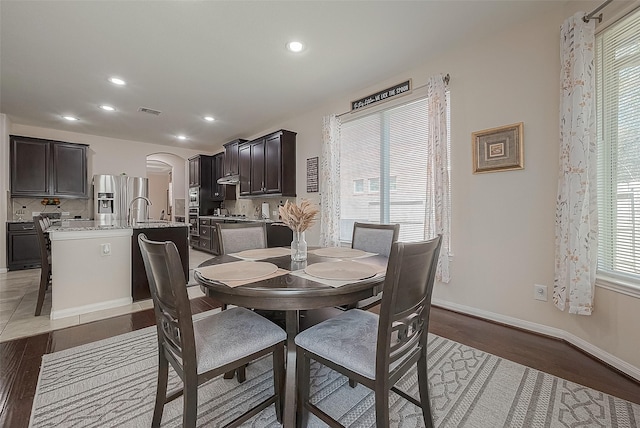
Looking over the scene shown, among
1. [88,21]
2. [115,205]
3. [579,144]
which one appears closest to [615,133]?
[579,144]

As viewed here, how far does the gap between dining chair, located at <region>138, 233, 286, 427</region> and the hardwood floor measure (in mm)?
970

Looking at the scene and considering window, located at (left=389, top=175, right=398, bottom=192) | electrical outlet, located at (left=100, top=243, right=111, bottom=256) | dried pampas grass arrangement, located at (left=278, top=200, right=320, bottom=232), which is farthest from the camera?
window, located at (left=389, top=175, right=398, bottom=192)

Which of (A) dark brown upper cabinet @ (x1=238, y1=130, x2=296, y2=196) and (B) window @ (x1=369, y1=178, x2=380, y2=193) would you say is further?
(A) dark brown upper cabinet @ (x1=238, y1=130, x2=296, y2=196)

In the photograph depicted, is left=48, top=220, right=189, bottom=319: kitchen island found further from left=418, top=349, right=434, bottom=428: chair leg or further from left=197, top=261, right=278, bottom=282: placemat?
left=418, top=349, right=434, bottom=428: chair leg

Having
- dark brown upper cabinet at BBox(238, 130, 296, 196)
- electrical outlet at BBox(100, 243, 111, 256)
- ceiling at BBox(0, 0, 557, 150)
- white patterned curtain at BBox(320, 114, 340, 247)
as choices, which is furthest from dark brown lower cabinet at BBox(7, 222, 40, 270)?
white patterned curtain at BBox(320, 114, 340, 247)

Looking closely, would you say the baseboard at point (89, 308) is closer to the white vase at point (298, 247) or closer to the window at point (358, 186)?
the white vase at point (298, 247)

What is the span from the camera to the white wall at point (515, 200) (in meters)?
2.04

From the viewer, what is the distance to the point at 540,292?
237cm

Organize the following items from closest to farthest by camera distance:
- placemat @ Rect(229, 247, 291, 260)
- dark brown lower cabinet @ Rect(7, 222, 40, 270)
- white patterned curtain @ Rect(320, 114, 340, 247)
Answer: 1. placemat @ Rect(229, 247, 291, 260)
2. white patterned curtain @ Rect(320, 114, 340, 247)
3. dark brown lower cabinet @ Rect(7, 222, 40, 270)

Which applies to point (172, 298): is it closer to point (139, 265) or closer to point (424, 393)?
point (424, 393)

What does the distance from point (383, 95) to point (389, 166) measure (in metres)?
0.93

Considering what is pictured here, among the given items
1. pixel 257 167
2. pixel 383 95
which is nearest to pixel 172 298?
pixel 383 95

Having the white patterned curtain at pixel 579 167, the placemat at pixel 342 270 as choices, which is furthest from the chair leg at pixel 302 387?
the white patterned curtain at pixel 579 167

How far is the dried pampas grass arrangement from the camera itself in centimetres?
180
